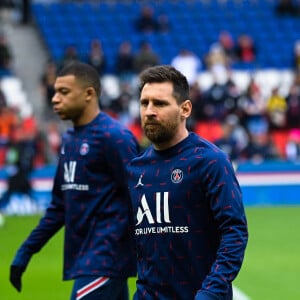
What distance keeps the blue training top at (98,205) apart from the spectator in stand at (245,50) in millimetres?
21973

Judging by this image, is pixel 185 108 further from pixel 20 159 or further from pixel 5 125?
pixel 5 125

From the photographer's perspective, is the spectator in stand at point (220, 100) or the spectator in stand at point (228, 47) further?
the spectator in stand at point (228, 47)

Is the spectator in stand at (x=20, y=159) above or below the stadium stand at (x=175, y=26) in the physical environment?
below

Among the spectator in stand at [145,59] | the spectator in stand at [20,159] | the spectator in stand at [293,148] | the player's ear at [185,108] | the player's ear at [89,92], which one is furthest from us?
the spectator in stand at [145,59]

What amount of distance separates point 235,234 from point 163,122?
0.68 metres

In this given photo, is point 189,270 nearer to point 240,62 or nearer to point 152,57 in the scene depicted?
point 152,57

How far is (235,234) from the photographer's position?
16.0 feet

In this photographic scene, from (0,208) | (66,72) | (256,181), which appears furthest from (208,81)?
(66,72)

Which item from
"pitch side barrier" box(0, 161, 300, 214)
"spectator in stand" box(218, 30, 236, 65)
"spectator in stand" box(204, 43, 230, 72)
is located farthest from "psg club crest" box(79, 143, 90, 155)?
"spectator in stand" box(218, 30, 236, 65)

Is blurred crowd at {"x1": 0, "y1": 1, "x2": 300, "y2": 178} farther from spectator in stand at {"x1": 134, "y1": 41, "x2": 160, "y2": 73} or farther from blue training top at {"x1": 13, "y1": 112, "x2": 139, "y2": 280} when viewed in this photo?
blue training top at {"x1": 13, "y1": 112, "x2": 139, "y2": 280}

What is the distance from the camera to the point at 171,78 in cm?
515

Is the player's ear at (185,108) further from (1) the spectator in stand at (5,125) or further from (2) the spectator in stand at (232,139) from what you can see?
(2) the spectator in stand at (232,139)

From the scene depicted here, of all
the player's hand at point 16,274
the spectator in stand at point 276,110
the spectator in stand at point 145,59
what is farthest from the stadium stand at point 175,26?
the player's hand at point 16,274

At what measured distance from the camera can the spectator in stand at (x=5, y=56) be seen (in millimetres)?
25578
